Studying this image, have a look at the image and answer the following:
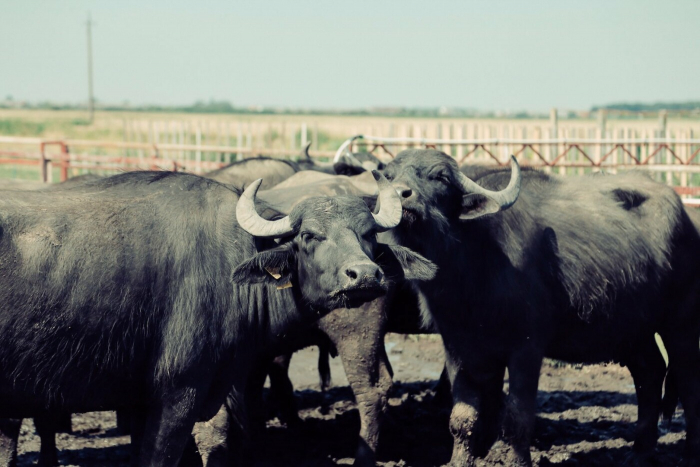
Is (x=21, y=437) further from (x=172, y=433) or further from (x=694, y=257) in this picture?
(x=694, y=257)

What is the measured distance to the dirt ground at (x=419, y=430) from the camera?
21.3ft

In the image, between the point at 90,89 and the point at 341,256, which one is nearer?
the point at 341,256

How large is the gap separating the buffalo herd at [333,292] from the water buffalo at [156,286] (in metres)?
0.01

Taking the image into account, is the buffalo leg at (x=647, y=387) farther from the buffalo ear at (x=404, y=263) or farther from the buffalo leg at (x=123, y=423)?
the buffalo leg at (x=123, y=423)

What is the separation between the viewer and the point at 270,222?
4891 millimetres

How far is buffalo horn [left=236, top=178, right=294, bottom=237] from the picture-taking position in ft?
15.8

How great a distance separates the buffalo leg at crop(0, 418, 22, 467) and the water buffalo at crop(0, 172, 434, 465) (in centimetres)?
155

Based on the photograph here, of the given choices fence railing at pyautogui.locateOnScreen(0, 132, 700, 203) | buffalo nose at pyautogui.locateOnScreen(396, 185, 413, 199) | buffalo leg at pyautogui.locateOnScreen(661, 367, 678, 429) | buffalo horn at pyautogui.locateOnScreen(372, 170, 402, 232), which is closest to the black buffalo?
fence railing at pyautogui.locateOnScreen(0, 132, 700, 203)

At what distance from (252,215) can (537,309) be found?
2.21m

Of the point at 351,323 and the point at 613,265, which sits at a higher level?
the point at 613,265

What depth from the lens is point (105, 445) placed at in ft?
22.8

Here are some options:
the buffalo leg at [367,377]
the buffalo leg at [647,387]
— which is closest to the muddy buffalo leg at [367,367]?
the buffalo leg at [367,377]

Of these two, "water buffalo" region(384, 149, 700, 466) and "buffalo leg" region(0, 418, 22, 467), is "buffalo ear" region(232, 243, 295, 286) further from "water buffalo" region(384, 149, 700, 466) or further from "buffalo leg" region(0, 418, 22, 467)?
"buffalo leg" region(0, 418, 22, 467)

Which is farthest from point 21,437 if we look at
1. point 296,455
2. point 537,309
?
point 537,309
